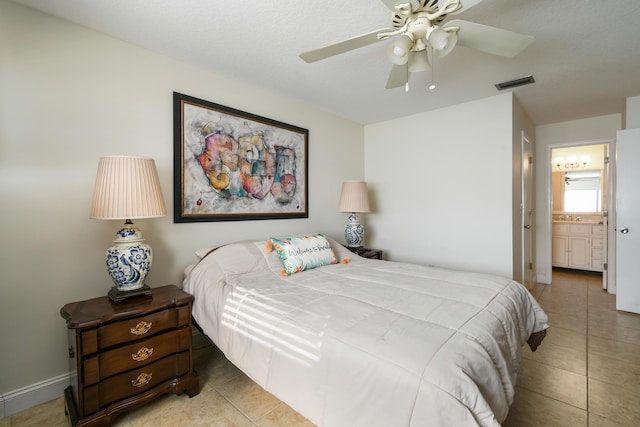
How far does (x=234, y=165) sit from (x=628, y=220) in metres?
4.30

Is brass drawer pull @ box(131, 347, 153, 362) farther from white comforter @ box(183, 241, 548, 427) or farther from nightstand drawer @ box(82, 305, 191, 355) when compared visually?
white comforter @ box(183, 241, 548, 427)

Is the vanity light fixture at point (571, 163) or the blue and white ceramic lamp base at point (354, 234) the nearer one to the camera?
the blue and white ceramic lamp base at point (354, 234)

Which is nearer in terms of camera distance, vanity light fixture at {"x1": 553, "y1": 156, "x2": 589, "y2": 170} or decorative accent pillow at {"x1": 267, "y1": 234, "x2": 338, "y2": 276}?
decorative accent pillow at {"x1": 267, "y1": 234, "x2": 338, "y2": 276}

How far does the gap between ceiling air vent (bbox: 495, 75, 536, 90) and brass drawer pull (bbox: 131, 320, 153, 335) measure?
11.7 ft

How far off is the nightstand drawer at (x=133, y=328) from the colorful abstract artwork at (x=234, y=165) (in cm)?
85

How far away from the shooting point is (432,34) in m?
1.36

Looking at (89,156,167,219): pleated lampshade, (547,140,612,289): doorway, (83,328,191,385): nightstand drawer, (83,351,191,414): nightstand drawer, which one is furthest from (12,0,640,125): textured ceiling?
(547,140,612,289): doorway

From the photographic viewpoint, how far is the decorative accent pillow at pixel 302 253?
2.29m

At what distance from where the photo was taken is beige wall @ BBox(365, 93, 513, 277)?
3.11 metres

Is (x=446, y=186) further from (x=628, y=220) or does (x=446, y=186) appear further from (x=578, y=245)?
(x=578, y=245)

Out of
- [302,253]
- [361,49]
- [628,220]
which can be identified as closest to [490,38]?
[361,49]

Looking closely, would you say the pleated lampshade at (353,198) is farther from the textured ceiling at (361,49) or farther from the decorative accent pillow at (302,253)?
the textured ceiling at (361,49)

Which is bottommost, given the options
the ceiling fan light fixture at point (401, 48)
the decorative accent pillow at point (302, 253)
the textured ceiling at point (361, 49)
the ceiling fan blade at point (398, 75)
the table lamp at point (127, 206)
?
the decorative accent pillow at point (302, 253)

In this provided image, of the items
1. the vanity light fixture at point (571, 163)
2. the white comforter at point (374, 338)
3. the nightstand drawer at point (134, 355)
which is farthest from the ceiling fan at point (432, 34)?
the vanity light fixture at point (571, 163)
